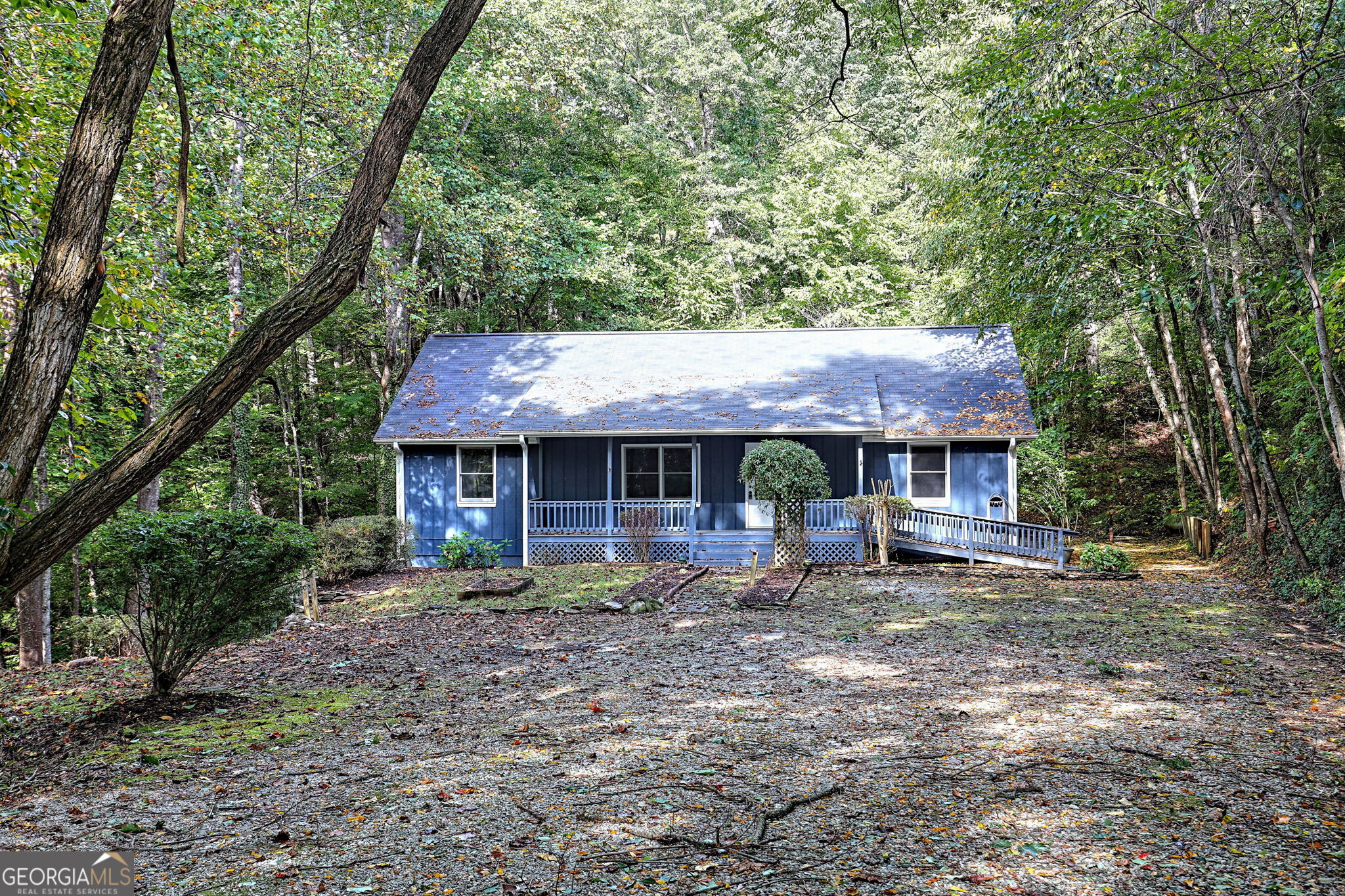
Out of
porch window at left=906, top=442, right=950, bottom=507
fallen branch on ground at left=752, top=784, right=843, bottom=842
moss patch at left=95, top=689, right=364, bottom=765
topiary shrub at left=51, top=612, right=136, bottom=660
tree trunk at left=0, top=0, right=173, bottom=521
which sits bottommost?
topiary shrub at left=51, top=612, right=136, bottom=660

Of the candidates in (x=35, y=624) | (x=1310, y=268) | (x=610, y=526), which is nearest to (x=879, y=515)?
(x=610, y=526)

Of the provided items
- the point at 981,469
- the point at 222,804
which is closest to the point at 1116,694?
the point at 222,804

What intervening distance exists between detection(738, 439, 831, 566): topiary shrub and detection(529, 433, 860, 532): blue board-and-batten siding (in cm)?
163

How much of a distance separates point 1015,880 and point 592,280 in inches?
916

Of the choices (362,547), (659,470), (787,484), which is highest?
(659,470)

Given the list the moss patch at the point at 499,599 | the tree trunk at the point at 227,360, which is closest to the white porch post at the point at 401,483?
the moss patch at the point at 499,599

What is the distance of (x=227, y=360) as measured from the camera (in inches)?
142

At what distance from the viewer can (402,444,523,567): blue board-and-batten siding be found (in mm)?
18078

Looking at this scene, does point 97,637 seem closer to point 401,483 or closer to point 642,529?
point 401,483

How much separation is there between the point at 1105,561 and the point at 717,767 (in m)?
12.7

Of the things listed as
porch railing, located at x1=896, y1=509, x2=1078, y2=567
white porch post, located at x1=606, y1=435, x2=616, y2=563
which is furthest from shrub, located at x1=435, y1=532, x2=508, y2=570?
porch railing, located at x1=896, y1=509, x2=1078, y2=567

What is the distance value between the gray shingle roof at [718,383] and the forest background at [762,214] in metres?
2.01

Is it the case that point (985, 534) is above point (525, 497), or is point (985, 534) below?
below

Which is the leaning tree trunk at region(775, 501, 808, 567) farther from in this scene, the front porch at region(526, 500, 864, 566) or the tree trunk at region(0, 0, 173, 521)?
the tree trunk at region(0, 0, 173, 521)
